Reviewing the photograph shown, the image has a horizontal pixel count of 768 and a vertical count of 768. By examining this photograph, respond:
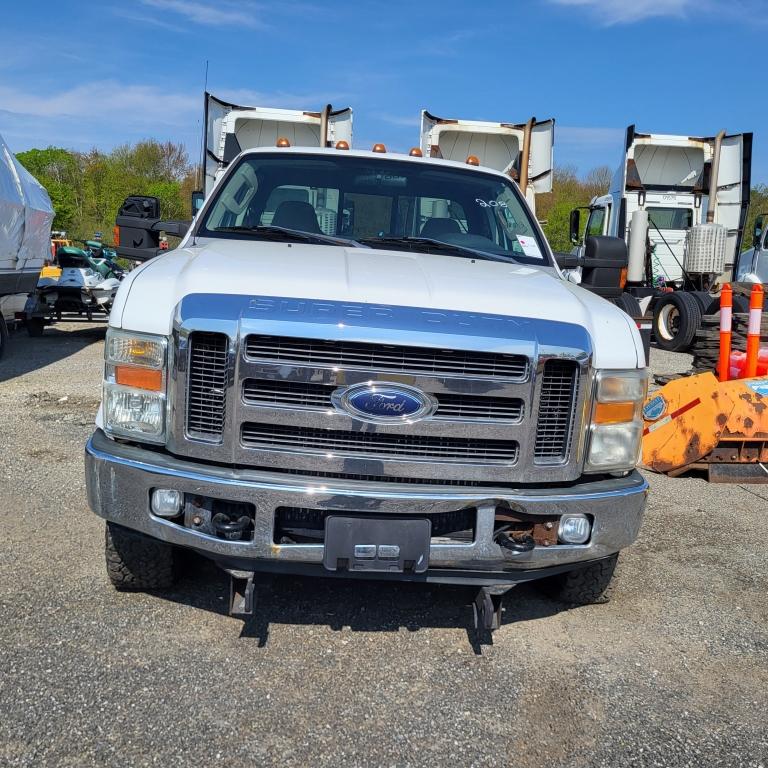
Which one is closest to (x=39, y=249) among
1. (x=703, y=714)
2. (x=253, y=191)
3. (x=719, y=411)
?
(x=253, y=191)

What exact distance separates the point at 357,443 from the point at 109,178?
5218 cm

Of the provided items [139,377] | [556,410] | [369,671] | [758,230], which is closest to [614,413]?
[556,410]

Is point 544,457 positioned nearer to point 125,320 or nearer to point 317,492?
point 317,492

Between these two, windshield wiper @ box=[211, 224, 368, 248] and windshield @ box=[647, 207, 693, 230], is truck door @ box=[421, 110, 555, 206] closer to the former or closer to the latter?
windshield @ box=[647, 207, 693, 230]

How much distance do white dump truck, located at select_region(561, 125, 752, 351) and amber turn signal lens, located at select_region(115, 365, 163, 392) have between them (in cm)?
1287

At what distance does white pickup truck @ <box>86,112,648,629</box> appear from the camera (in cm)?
286

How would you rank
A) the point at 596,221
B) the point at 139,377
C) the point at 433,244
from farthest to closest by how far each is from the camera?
the point at 596,221 → the point at 433,244 → the point at 139,377

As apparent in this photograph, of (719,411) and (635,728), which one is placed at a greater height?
(719,411)

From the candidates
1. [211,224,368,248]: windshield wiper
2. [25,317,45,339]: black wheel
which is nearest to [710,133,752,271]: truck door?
[25,317,45,339]: black wheel

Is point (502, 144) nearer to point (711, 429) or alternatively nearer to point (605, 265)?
point (711, 429)

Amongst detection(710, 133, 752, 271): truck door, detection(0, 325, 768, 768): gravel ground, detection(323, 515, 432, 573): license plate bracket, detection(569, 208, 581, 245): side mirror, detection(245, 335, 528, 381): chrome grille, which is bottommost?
detection(0, 325, 768, 768): gravel ground

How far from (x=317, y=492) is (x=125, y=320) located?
0.99 meters

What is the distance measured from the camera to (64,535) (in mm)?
4398

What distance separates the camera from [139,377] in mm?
3016
